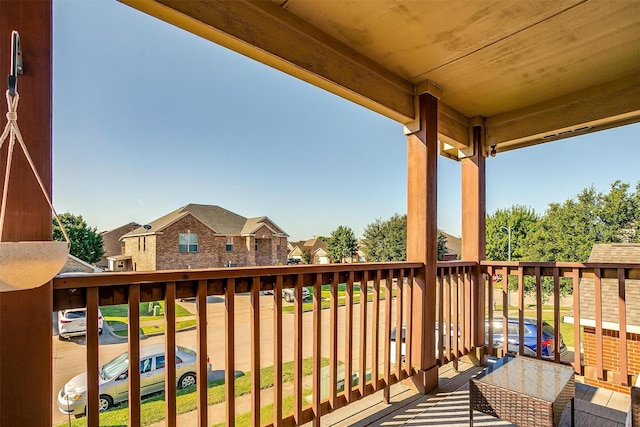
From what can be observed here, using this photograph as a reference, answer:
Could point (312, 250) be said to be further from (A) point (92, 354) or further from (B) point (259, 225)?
(A) point (92, 354)

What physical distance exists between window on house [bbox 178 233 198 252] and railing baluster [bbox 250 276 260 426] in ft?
1.22

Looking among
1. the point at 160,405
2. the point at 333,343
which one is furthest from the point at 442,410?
the point at 160,405

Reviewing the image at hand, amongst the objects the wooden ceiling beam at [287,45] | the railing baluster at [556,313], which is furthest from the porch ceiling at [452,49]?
the railing baluster at [556,313]

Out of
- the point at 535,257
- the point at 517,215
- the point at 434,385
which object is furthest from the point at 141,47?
the point at 517,215

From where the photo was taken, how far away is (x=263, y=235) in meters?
2.31

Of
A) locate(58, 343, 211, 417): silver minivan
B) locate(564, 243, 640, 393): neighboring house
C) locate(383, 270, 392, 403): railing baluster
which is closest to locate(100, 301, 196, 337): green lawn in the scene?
locate(58, 343, 211, 417): silver minivan

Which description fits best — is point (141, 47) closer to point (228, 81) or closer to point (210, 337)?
point (228, 81)

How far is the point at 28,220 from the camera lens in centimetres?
111

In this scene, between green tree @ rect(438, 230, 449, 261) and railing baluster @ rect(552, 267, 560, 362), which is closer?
railing baluster @ rect(552, 267, 560, 362)

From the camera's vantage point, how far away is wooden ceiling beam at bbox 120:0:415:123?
5.20 feet

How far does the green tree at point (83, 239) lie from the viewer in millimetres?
1425

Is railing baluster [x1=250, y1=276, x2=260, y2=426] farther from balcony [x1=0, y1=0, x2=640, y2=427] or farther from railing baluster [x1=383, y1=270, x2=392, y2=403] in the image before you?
railing baluster [x1=383, y1=270, x2=392, y2=403]

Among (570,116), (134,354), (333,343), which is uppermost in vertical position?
(570,116)

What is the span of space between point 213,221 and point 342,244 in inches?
54.9
